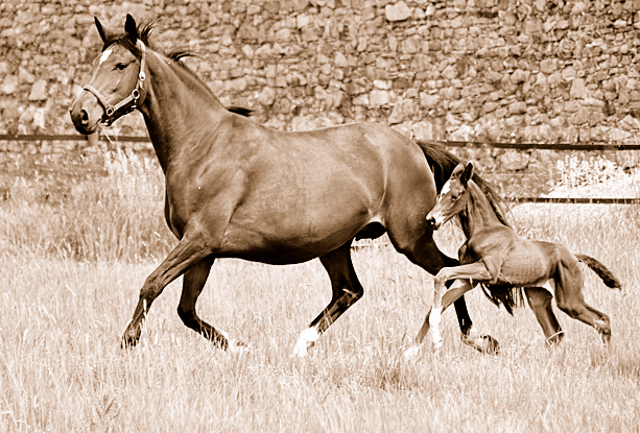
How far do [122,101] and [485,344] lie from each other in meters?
2.71

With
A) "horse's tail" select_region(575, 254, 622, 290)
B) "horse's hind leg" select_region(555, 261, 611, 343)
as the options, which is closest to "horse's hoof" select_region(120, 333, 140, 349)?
"horse's hind leg" select_region(555, 261, 611, 343)

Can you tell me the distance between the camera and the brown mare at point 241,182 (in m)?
5.93

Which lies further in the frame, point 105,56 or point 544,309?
point 544,309

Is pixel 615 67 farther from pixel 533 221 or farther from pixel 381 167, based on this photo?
pixel 381 167

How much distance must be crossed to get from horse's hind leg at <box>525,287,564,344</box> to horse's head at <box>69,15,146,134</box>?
275 centimetres

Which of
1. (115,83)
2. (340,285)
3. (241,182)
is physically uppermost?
(115,83)

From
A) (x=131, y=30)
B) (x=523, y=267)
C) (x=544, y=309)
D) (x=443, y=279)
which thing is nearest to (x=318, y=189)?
(x=443, y=279)

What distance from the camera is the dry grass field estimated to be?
4.71 m

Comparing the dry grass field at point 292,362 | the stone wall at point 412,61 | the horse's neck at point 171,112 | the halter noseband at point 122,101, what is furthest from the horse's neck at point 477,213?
the stone wall at point 412,61

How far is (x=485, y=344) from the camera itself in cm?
626

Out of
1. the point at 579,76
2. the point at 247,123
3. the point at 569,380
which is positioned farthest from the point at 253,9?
the point at 569,380

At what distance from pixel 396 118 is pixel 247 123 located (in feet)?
25.5

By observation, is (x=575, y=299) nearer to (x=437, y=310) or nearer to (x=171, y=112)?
(x=437, y=310)

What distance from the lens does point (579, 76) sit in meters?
13.6
